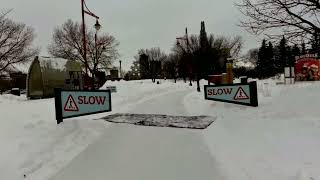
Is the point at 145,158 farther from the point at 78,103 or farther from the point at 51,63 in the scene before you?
the point at 51,63

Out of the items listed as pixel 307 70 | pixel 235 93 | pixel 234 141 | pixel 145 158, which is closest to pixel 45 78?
pixel 307 70

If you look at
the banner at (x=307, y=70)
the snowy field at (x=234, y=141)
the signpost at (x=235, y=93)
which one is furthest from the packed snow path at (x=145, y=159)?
the banner at (x=307, y=70)

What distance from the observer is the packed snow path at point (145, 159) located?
287 inches

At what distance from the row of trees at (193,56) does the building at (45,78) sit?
24807 millimetres

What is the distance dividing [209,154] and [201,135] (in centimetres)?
253

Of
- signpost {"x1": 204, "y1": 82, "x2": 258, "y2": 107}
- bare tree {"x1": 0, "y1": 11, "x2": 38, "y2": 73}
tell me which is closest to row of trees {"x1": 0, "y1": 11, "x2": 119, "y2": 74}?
bare tree {"x1": 0, "y1": 11, "x2": 38, "y2": 73}

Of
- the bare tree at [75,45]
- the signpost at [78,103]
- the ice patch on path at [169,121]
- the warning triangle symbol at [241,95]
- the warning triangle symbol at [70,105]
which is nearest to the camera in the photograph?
the signpost at [78,103]

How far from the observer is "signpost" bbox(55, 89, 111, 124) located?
40.4ft

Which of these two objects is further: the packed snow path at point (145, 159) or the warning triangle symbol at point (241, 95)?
the warning triangle symbol at point (241, 95)

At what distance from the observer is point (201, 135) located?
1138 centimetres

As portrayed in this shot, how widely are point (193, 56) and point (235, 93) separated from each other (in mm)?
40983

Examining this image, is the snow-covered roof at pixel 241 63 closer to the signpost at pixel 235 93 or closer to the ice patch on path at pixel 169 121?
the signpost at pixel 235 93

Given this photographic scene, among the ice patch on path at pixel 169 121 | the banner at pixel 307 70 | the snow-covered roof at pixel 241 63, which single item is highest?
the snow-covered roof at pixel 241 63

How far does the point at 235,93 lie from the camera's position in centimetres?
1742
